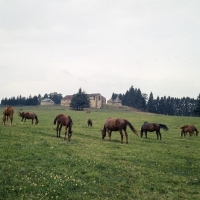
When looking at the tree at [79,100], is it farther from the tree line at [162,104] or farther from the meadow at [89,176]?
the meadow at [89,176]

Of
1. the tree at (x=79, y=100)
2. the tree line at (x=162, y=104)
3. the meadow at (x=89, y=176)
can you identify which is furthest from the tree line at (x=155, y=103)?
the meadow at (x=89, y=176)

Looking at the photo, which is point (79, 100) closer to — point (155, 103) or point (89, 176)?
point (155, 103)

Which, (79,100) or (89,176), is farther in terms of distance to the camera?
(79,100)

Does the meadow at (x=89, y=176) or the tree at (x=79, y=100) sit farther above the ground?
the tree at (x=79, y=100)

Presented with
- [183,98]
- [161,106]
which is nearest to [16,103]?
[161,106]

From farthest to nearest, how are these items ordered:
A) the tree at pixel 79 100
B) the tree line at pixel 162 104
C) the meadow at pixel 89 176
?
the tree line at pixel 162 104 → the tree at pixel 79 100 → the meadow at pixel 89 176

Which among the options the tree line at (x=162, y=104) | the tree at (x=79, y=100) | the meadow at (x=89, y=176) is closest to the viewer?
the meadow at (x=89, y=176)

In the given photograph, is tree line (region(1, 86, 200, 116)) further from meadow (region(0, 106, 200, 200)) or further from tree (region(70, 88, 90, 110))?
meadow (region(0, 106, 200, 200))

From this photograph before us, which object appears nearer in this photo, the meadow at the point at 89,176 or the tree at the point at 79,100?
the meadow at the point at 89,176

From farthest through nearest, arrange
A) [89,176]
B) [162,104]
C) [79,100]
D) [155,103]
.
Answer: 1. [155,103]
2. [162,104]
3. [79,100]
4. [89,176]

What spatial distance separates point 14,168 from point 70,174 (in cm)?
251

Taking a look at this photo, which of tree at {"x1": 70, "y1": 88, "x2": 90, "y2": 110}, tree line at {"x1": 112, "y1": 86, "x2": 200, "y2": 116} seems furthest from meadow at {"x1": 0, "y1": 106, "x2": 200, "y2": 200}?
tree line at {"x1": 112, "y1": 86, "x2": 200, "y2": 116}

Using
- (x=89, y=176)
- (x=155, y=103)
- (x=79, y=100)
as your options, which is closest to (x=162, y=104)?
(x=155, y=103)

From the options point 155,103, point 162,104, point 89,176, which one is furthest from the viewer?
point 155,103
